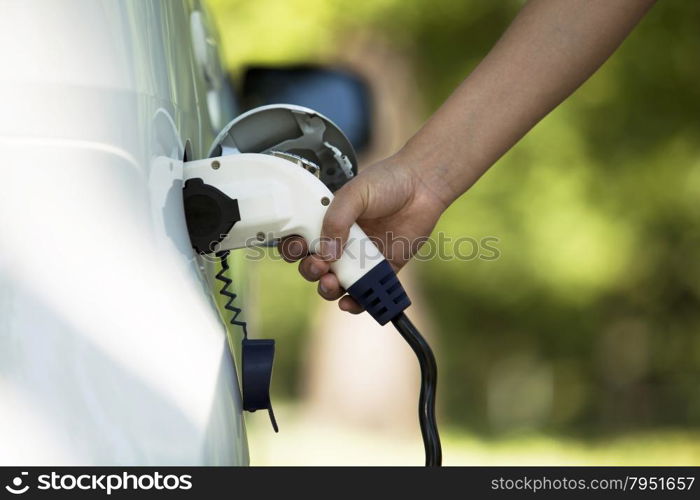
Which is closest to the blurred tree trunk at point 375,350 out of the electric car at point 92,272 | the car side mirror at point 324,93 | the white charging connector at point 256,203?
the car side mirror at point 324,93

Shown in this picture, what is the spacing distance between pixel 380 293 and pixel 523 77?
0.47 meters

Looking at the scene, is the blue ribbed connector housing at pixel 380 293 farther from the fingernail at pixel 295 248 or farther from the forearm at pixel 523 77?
the forearm at pixel 523 77

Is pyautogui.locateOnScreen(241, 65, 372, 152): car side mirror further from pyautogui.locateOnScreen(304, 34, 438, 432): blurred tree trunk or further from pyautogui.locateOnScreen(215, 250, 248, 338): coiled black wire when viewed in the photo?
pyautogui.locateOnScreen(304, 34, 438, 432): blurred tree trunk

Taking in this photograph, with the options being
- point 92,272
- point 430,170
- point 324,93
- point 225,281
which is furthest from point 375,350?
point 92,272

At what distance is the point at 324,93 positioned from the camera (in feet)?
8.34

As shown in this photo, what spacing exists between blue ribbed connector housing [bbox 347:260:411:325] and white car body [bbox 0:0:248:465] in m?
0.49

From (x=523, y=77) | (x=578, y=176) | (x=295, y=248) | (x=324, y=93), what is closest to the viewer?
(x=295, y=248)

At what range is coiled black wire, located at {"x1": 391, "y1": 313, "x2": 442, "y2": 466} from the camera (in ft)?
5.42

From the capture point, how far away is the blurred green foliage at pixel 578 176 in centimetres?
1015

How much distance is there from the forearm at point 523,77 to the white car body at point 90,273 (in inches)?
31.5

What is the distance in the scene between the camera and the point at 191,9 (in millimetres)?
1767

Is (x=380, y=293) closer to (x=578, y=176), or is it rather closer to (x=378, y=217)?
(x=378, y=217)

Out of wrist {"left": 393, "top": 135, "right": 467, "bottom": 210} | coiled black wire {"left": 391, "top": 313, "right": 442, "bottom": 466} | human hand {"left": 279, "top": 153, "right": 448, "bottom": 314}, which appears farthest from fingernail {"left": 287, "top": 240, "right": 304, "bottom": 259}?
wrist {"left": 393, "top": 135, "right": 467, "bottom": 210}
